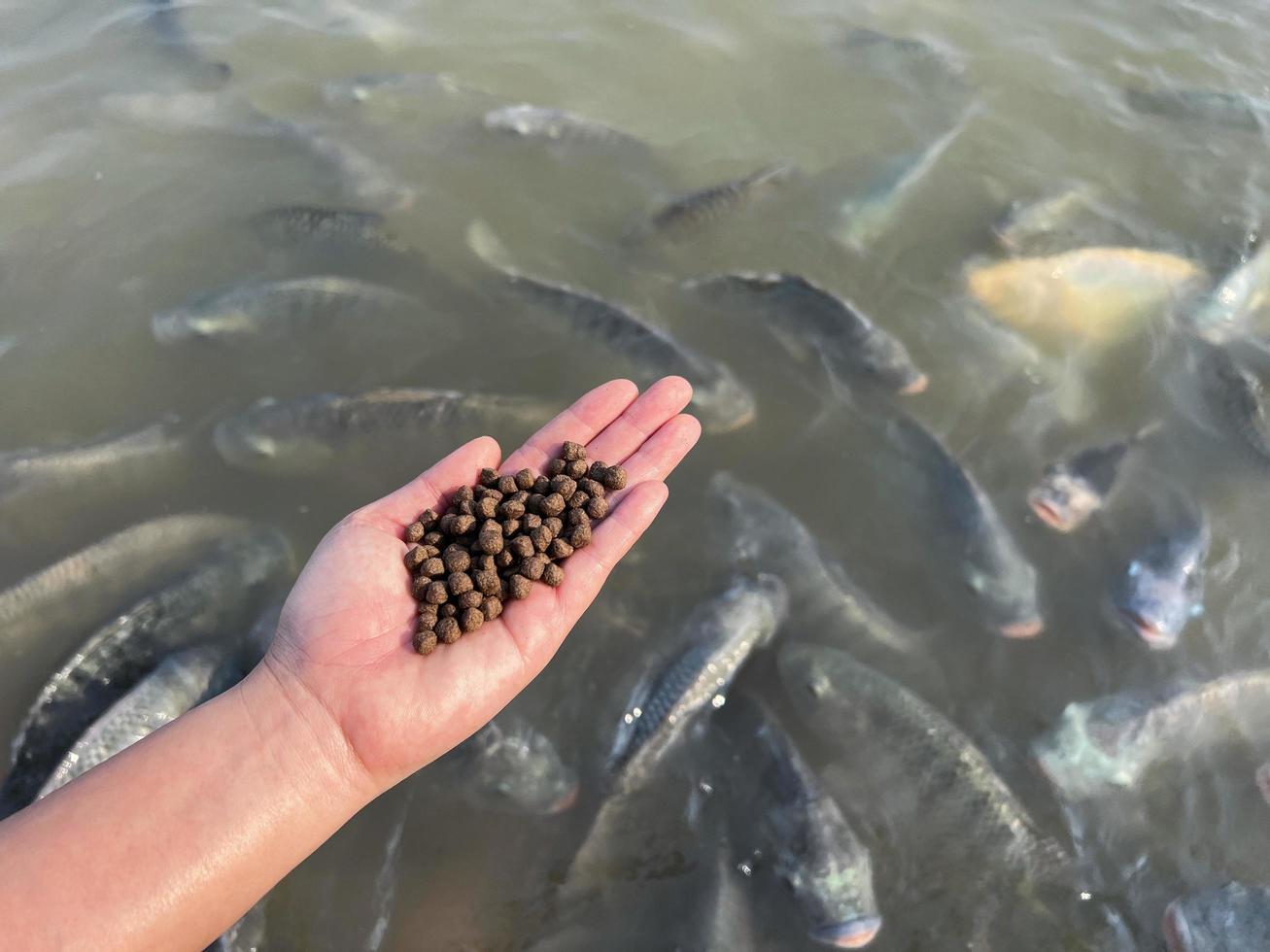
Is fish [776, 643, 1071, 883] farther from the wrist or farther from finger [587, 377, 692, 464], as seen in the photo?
the wrist

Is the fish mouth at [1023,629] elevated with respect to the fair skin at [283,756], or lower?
lower

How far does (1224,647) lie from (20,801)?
207 inches

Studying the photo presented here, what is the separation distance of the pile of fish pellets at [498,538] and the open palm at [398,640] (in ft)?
0.18

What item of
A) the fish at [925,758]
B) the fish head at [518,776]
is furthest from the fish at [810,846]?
the fish head at [518,776]

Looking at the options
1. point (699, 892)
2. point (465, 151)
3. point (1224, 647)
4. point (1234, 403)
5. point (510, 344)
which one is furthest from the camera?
point (465, 151)

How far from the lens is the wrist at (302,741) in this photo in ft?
7.78

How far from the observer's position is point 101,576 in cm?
377

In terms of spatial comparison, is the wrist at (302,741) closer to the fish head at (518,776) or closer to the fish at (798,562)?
the fish head at (518,776)

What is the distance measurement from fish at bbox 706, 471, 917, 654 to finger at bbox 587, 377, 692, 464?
80cm

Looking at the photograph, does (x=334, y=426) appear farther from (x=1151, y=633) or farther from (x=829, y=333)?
(x=1151, y=633)

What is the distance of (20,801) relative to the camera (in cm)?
301

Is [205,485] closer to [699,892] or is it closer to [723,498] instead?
[723,498]

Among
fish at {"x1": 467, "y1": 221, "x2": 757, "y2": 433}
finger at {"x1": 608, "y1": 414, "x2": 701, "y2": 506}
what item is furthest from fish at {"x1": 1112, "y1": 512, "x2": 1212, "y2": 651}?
finger at {"x1": 608, "y1": 414, "x2": 701, "y2": 506}

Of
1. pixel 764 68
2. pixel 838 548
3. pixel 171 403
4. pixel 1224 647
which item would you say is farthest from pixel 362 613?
pixel 764 68
